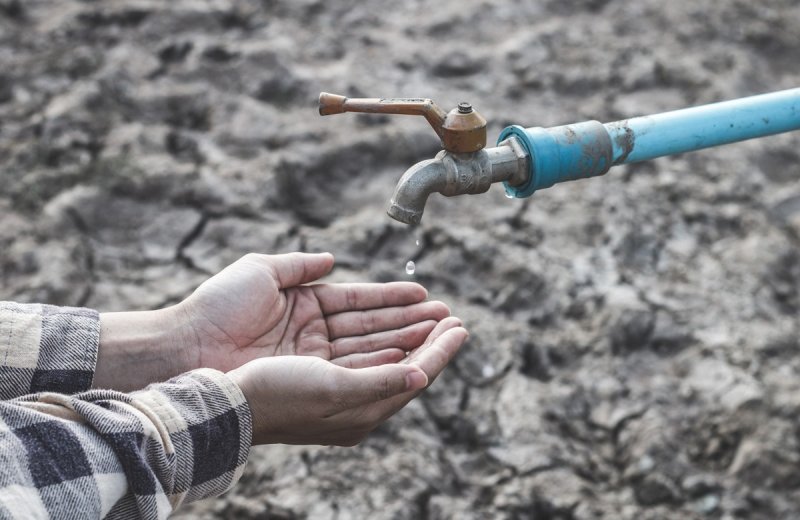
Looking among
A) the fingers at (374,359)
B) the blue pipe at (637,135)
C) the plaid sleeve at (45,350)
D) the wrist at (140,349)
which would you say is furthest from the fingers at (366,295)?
the plaid sleeve at (45,350)

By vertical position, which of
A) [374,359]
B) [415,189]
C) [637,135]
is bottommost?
[374,359]

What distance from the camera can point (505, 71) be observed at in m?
3.75

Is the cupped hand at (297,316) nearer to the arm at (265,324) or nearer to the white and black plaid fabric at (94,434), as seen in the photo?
the arm at (265,324)

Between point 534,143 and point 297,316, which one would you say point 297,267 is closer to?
point 297,316

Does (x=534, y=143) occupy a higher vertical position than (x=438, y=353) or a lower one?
higher

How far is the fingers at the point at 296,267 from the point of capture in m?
2.16

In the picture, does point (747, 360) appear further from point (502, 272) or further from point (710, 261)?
point (502, 272)

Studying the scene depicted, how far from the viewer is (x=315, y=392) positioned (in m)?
1.75

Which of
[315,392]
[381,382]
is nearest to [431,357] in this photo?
[381,382]

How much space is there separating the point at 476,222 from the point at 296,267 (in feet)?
3.50

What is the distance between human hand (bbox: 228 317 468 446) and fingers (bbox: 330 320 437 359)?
317 millimetres

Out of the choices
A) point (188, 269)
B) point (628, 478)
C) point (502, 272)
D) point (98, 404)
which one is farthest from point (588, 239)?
point (98, 404)

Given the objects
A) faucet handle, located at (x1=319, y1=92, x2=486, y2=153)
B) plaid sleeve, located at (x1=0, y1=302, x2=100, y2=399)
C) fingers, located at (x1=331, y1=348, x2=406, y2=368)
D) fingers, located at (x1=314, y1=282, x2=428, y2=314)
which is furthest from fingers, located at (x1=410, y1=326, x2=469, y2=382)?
plaid sleeve, located at (x1=0, y1=302, x2=100, y2=399)

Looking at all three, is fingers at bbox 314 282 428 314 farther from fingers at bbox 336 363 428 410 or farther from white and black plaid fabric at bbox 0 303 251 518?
white and black plaid fabric at bbox 0 303 251 518
